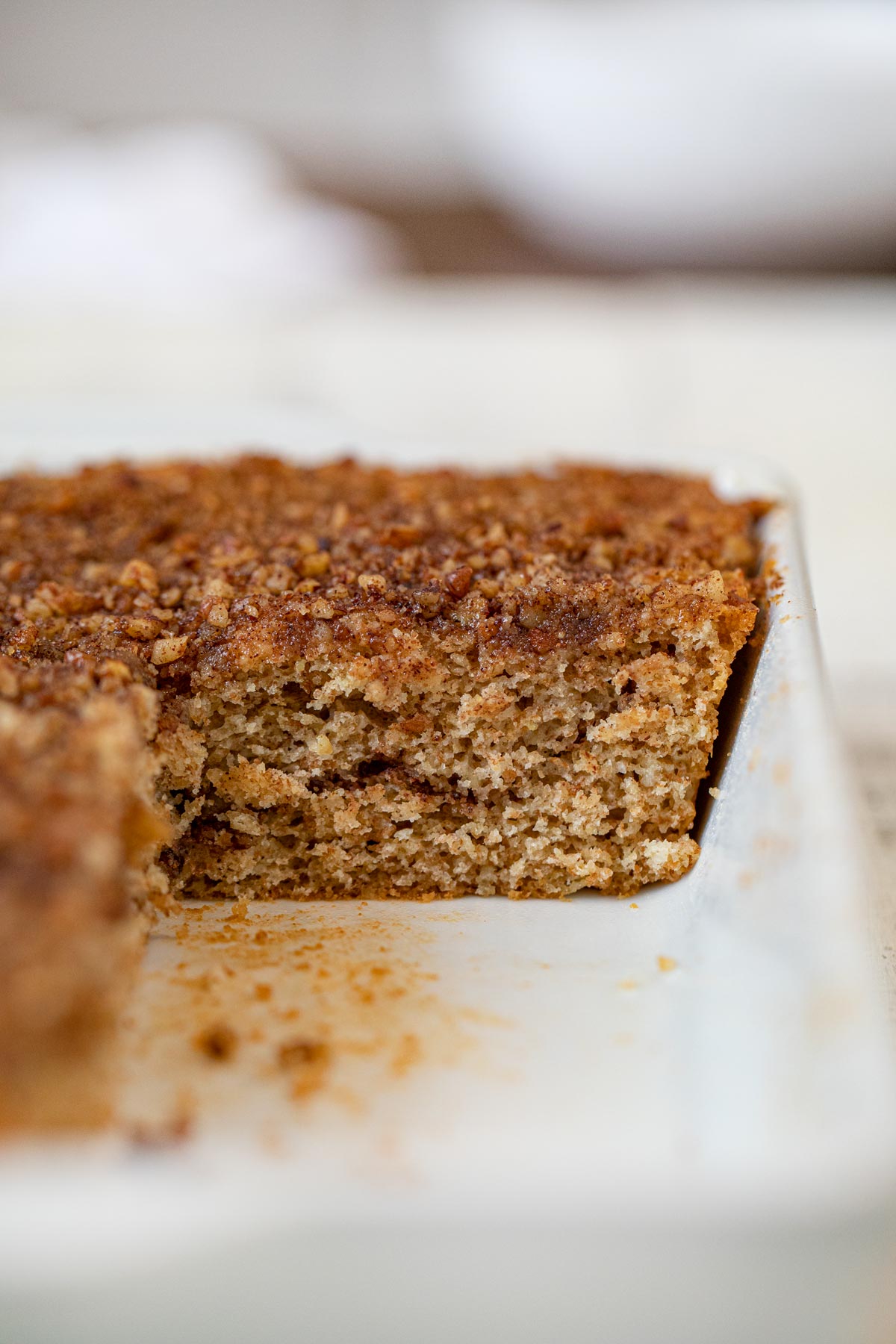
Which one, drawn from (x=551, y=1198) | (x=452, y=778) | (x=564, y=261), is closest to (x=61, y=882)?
(x=551, y=1198)

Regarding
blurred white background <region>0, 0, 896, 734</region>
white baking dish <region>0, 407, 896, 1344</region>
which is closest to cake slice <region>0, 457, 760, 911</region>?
white baking dish <region>0, 407, 896, 1344</region>

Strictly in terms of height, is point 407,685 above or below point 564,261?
below

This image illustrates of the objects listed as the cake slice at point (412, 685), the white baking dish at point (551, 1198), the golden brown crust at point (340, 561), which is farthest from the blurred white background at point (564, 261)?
the white baking dish at point (551, 1198)

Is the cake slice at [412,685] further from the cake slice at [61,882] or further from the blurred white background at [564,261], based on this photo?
the blurred white background at [564,261]

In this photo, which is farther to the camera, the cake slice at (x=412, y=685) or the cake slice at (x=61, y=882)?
the cake slice at (x=412, y=685)

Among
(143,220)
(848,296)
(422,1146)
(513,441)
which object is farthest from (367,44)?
(422,1146)

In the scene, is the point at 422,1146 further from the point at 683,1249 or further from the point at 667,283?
the point at 667,283

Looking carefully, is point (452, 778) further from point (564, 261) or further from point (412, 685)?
point (564, 261)
